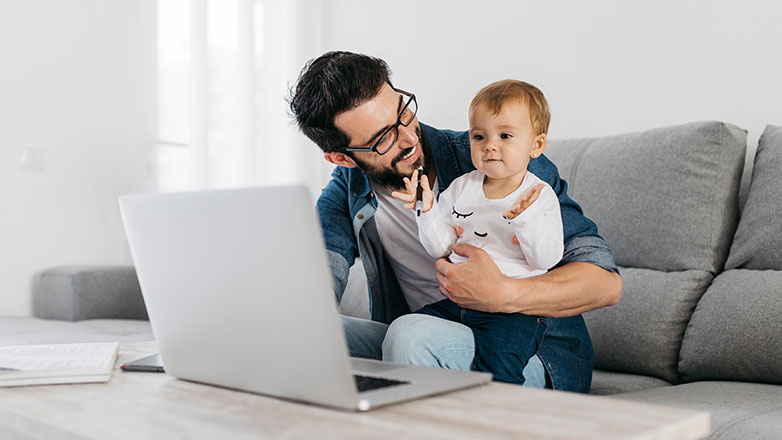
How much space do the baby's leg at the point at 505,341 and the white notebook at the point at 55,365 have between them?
58 centimetres

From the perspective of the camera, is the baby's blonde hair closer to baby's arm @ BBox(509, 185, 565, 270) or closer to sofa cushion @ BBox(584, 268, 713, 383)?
baby's arm @ BBox(509, 185, 565, 270)

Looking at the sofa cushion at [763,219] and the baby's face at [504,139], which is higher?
the baby's face at [504,139]

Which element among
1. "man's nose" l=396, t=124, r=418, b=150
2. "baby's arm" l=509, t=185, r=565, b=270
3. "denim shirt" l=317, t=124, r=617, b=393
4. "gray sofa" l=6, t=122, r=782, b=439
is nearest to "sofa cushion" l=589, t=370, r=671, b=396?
"gray sofa" l=6, t=122, r=782, b=439

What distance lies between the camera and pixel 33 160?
2.93 meters

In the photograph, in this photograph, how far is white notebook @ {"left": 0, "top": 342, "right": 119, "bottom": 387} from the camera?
95 cm

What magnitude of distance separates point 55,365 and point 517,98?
867 millimetres

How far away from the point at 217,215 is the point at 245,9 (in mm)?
2969

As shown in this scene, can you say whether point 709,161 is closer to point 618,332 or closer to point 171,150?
point 618,332

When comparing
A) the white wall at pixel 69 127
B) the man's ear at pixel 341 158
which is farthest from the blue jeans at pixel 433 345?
the white wall at pixel 69 127

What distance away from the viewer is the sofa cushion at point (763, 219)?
1581 mm

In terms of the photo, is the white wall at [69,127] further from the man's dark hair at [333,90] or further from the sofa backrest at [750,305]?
the sofa backrest at [750,305]

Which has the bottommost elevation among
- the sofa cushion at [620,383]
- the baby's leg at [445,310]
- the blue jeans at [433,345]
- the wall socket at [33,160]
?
the sofa cushion at [620,383]

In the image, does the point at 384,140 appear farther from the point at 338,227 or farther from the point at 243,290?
→ the point at 243,290

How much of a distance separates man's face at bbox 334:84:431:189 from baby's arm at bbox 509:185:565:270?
1.00ft
